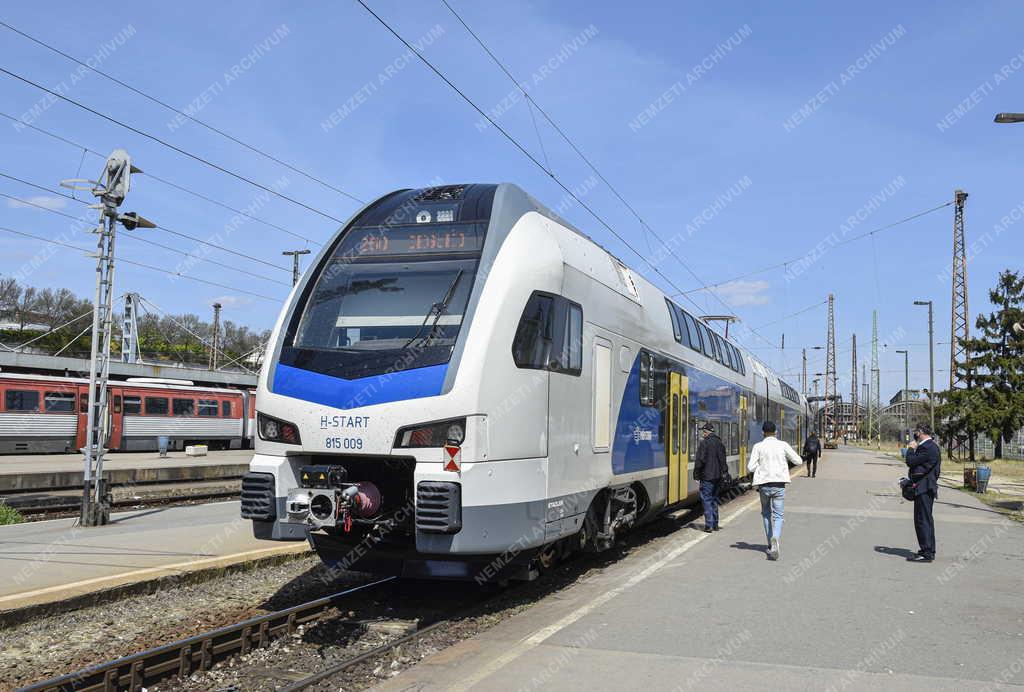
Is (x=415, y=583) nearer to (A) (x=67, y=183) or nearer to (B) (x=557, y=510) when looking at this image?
(B) (x=557, y=510)

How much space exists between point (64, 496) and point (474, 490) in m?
15.2

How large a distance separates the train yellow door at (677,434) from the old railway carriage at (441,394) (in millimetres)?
3296

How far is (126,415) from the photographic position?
32.7 m

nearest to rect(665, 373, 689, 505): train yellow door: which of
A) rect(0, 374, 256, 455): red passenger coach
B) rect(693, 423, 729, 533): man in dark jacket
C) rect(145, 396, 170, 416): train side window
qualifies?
rect(693, 423, 729, 533): man in dark jacket

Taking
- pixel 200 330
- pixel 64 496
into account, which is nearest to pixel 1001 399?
pixel 64 496

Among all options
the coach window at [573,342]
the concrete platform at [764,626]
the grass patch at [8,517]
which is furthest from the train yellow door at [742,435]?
the grass patch at [8,517]

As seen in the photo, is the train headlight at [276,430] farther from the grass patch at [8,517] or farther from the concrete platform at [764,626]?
the grass patch at [8,517]

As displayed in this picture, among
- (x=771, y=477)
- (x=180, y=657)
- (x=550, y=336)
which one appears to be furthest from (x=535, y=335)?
(x=771, y=477)

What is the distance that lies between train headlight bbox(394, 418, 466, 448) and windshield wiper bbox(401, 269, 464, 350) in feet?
2.42

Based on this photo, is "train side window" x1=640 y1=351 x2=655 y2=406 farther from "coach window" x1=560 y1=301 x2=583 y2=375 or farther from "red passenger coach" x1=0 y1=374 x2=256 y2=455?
"red passenger coach" x1=0 y1=374 x2=256 y2=455

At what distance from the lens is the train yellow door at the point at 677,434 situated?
39.8 feet

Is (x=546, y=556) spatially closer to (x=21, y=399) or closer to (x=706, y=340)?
(x=706, y=340)

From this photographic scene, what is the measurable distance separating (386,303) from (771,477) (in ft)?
19.1

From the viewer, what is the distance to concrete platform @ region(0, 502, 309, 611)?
7809mm
